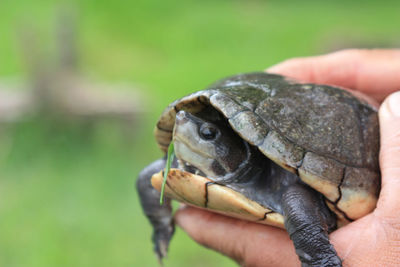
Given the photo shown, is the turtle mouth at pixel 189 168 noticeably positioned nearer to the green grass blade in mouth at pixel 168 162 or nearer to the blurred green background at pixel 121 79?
the green grass blade in mouth at pixel 168 162

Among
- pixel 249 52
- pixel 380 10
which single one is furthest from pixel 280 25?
pixel 380 10

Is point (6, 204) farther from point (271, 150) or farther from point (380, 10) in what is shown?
point (380, 10)

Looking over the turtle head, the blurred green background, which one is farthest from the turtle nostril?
the blurred green background

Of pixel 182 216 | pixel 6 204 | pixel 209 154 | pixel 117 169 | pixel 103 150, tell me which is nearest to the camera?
pixel 209 154

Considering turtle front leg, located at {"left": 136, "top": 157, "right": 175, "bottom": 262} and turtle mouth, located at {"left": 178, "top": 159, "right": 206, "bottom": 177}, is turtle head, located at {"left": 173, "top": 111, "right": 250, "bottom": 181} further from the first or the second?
turtle front leg, located at {"left": 136, "top": 157, "right": 175, "bottom": 262}

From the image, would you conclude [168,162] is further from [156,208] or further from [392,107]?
[392,107]

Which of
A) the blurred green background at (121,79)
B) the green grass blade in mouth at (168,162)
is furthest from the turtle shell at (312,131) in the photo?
the blurred green background at (121,79)
